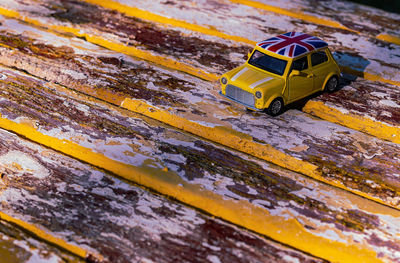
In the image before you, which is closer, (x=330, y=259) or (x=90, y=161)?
(x=330, y=259)

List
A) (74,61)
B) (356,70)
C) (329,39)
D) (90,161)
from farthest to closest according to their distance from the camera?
(329,39) < (356,70) < (74,61) < (90,161)

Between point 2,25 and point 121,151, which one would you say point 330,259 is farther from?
point 2,25

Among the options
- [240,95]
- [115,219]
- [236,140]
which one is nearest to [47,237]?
[115,219]

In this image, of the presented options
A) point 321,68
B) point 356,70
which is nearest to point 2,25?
point 321,68

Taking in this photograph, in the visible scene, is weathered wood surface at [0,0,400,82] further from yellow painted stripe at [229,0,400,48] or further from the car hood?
the car hood

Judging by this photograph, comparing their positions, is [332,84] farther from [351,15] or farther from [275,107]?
[351,15]

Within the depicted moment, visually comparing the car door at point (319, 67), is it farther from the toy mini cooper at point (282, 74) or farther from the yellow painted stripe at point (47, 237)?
the yellow painted stripe at point (47, 237)

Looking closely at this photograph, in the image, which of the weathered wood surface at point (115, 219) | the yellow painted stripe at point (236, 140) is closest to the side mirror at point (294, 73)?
the yellow painted stripe at point (236, 140)
